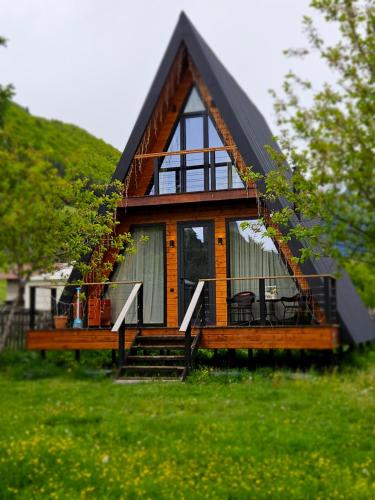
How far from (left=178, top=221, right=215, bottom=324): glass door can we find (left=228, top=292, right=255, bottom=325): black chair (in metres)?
0.49

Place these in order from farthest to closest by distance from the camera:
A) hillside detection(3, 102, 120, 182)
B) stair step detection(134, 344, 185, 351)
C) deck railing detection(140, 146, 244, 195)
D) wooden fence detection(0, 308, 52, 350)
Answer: deck railing detection(140, 146, 244, 195)
wooden fence detection(0, 308, 52, 350)
stair step detection(134, 344, 185, 351)
hillside detection(3, 102, 120, 182)

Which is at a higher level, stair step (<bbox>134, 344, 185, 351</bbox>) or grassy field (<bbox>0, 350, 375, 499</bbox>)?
stair step (<bbox>134, 344, 185, 351</bbox>)

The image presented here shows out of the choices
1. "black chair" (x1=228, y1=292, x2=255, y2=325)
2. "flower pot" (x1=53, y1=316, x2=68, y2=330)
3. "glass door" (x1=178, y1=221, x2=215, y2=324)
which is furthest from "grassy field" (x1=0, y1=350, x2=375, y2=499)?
"glass door" (x1=178, y1=221, x2=215, y2=324)

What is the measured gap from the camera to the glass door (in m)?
14.7

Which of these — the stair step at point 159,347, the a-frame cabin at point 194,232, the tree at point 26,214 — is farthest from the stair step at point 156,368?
the tree at point 26,214

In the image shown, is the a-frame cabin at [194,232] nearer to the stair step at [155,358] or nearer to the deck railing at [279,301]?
the deck railing at [279,301]

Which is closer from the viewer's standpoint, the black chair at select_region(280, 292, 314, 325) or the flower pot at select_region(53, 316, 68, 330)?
the black chair at select_region(280, 292, 314, 325)

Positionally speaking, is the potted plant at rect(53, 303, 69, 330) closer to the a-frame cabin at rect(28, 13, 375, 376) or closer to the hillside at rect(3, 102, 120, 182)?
the a-frame cabin at rect(28, 13, 375, 376)

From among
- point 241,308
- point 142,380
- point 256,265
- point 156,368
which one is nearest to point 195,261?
point 256,265

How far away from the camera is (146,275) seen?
1527cm

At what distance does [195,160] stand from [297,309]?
4558 millimetres

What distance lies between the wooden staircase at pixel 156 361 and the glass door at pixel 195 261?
1.73 metres

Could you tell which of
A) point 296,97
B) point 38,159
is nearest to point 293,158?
point 296,97

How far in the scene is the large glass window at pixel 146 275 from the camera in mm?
15148
